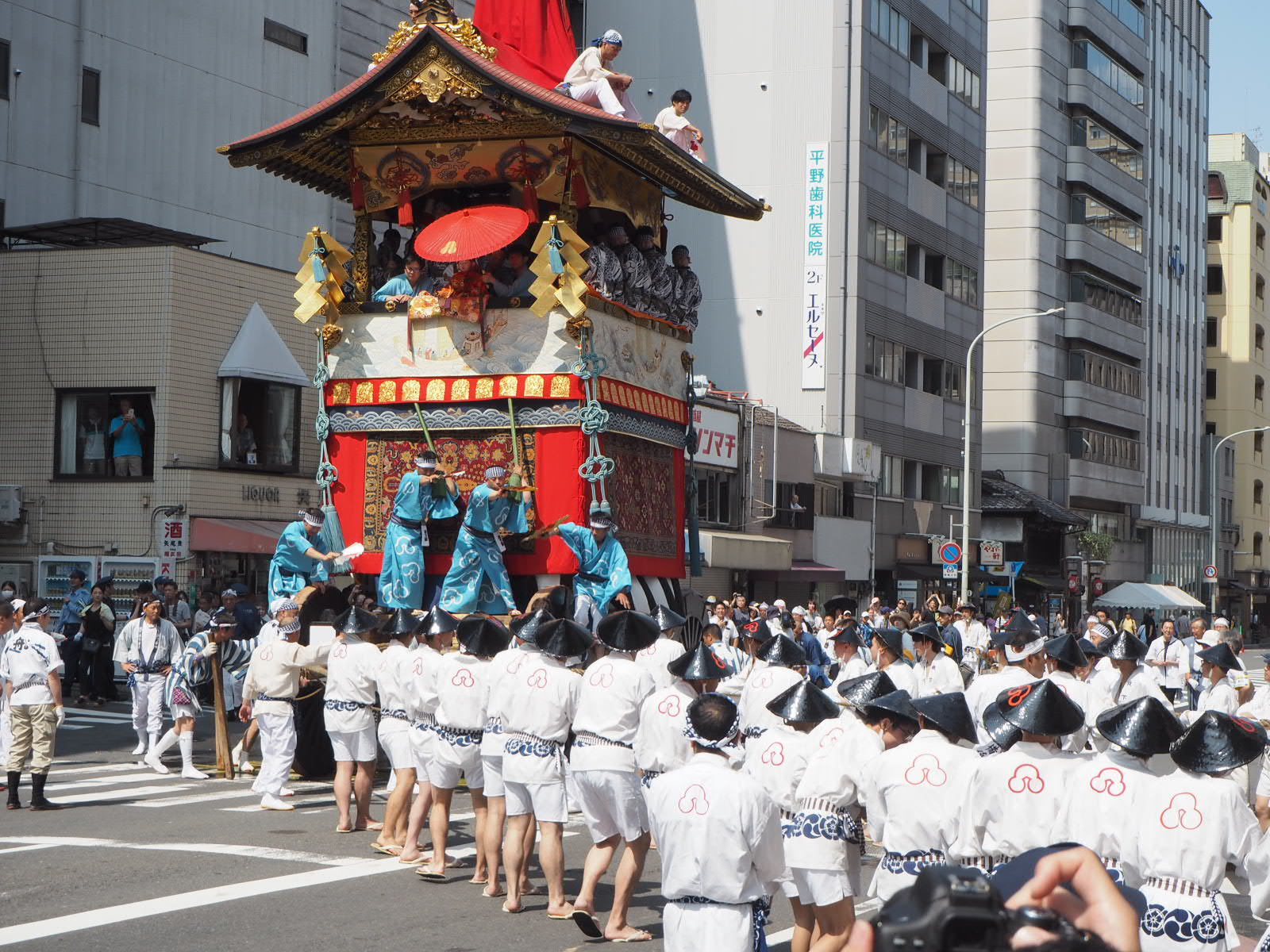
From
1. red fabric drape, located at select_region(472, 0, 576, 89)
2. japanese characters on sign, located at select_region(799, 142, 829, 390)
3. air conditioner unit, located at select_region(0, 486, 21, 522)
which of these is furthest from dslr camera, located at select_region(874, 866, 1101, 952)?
japanese characters on sign, located at select_region(799, 142, 829, 390)

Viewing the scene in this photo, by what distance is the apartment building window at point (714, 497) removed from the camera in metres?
36.6

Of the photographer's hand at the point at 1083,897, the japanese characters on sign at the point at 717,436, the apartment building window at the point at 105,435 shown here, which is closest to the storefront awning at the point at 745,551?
the japanese characters on sign at the point at 717,436

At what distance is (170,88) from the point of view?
3158 cm

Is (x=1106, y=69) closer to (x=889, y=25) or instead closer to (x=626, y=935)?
(x=889, y=25)

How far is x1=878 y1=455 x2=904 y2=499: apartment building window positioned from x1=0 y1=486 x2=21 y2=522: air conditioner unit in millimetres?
25576

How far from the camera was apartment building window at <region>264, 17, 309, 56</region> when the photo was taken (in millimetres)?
33188

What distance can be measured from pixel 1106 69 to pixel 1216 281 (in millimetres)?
22865

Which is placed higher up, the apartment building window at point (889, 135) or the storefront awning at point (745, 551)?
the apartment building window at point (889, 135)

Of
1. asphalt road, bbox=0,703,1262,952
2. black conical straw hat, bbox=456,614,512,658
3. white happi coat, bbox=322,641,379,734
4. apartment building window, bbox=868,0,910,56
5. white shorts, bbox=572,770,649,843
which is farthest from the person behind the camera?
apartment building window, bbox=868,0,910,56

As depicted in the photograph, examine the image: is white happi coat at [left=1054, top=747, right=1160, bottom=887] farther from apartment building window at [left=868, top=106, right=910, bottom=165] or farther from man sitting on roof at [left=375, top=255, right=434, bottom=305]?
apartment building window at [left=868, top=106, right=910, bottom=165]

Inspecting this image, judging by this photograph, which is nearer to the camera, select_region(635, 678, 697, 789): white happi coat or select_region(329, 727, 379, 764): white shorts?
select_region(635, 678, 697, 789): white happi coat

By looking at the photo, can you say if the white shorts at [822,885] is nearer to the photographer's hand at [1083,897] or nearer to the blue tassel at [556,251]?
the photographer's hand at [1083,897]

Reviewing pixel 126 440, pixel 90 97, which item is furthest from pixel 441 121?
pixel 90 97

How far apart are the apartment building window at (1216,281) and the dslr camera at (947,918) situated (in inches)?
3437
